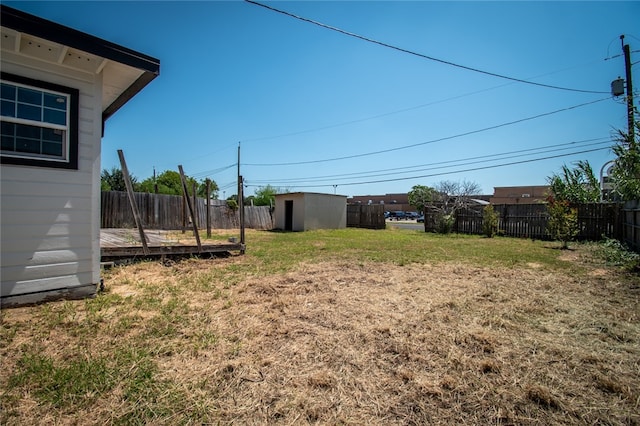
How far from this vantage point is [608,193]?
12641 mm

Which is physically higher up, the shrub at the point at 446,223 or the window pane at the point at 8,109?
the window pane at the point at 8,109

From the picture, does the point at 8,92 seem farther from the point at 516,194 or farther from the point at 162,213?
the point at 516,194

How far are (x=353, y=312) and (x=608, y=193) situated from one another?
15210mm

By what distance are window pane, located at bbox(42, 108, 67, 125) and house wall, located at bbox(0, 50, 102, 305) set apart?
16cm

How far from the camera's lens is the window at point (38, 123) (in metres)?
3.27

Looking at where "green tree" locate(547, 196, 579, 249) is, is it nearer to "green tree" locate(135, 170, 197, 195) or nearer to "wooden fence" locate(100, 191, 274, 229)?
"wooden fence" locate(100, 191, 274, 229)

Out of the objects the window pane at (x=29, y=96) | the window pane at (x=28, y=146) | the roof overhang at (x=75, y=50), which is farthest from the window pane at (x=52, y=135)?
the roof overhang at (x=75, y=50)

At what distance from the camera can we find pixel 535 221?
518 inches

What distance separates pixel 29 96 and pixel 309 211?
13995 mm

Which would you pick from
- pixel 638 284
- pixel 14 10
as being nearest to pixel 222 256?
pixel 14 10

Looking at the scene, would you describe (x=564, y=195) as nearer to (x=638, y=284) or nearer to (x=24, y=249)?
(x=638, y=284)

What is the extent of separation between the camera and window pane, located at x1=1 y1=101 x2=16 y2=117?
3.25 m

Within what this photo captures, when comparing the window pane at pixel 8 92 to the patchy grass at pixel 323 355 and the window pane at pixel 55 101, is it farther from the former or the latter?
the patchy grass at pixel 323 355

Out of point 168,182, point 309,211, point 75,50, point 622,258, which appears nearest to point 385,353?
point 75,50
